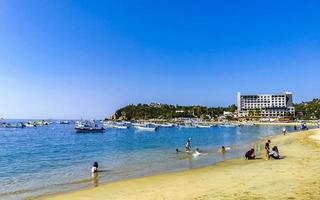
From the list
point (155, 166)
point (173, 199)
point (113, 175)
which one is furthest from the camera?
point (155, 166)

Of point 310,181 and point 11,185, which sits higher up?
point 310,181

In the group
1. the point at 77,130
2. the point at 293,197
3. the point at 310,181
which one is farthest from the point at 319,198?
the point at 77,130

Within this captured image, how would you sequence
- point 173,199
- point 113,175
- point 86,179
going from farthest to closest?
point 113,175
point 86,179
point 173,199

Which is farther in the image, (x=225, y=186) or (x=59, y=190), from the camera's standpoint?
(x=59, y=190)

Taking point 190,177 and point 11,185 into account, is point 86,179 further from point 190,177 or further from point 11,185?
point 190,177

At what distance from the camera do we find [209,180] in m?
21.6

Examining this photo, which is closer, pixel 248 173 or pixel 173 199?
pixel 173 199

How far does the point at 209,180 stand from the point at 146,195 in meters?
5.49

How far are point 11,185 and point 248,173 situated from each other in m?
17.0

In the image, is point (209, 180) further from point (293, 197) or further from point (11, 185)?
point (11, 185)

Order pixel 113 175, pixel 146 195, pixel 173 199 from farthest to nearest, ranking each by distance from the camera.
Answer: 1. pixel 113 175
2. pixel 146 195
3. pixel 173 199

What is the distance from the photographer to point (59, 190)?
2211cm

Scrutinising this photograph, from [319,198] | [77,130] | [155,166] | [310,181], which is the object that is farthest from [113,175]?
[77,130]

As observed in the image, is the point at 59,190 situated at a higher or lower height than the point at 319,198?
lower
